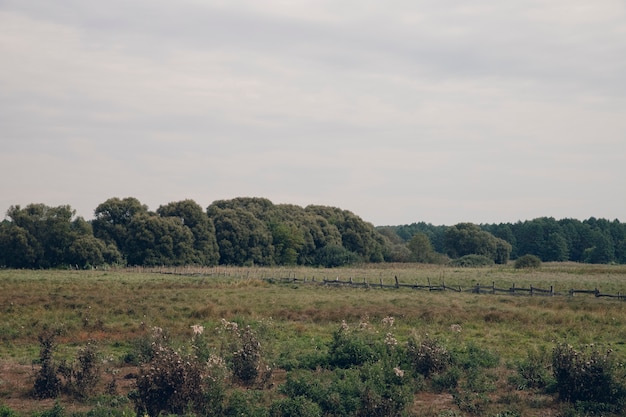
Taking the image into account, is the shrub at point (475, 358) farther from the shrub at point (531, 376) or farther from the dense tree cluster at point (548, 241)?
the dense tree cluster at point (548, 241)

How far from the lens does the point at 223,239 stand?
98250 mm

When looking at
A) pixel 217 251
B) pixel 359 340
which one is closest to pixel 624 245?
pixel 217 251

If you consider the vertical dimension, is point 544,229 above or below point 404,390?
above

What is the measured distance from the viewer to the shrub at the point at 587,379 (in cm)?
1573

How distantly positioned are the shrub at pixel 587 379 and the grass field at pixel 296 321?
62 cm

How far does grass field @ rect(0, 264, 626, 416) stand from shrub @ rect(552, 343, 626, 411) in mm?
618

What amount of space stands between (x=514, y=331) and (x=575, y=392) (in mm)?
10881

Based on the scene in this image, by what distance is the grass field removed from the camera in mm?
18406

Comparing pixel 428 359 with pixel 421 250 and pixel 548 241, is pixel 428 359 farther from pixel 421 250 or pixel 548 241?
pixel 548 241

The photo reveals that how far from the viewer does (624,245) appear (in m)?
135

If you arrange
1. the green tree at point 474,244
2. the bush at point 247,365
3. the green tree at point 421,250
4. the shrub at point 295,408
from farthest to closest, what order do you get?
the green tree at point 474,244
the green tree at point 421,250
the bush at point 247,365
the shrub at point 295,408

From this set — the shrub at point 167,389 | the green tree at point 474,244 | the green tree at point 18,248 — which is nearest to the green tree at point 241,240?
the green tree at point 18,248

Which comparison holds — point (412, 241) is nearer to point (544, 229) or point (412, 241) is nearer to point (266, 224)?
point (266, 224)

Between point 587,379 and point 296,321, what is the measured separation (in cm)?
1600
